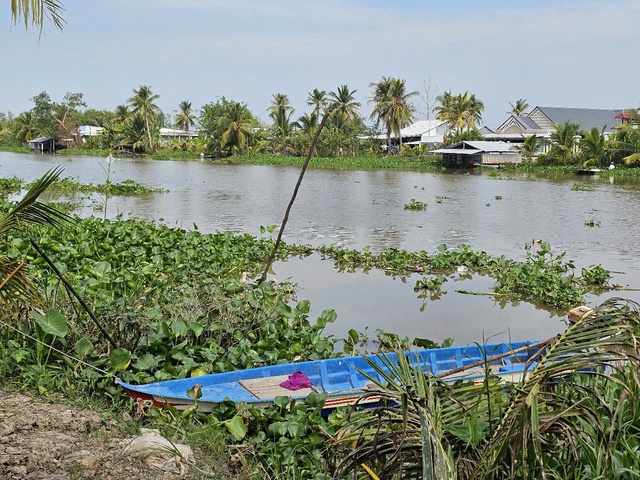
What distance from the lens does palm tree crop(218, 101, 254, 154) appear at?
173ft

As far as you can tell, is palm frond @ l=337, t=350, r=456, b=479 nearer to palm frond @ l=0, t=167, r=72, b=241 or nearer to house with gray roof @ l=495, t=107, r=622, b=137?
palm frond @ l=0, t=167, r=72, b=241

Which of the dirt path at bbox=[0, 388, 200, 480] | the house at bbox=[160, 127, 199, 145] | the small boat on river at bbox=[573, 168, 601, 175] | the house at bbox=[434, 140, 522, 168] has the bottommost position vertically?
the dirt path at bbox=[0, 388, 200, 480]

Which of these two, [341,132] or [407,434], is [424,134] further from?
[407,434]

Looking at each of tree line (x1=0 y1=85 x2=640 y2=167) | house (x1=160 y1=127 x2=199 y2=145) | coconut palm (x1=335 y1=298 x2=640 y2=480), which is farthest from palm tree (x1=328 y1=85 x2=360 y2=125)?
coconut palm (x1=335 y1=298 x2=640 y2=480)

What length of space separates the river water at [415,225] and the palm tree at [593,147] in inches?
Result: 277

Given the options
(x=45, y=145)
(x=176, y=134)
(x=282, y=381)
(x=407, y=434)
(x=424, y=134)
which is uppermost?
(x=176, y=134)

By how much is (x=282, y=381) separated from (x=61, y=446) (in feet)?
4.91

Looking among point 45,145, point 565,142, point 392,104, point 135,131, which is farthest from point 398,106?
point 45,145

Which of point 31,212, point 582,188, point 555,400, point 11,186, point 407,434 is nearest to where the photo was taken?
point 407,434

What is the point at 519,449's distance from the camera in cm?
218

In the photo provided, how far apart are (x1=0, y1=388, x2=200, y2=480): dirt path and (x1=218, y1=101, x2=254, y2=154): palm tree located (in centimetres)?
5018

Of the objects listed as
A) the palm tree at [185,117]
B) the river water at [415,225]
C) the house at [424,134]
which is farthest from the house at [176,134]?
the river water at [415,225]

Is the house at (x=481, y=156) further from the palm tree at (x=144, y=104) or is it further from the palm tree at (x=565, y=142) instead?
the palm tree at (x=144, y=104)

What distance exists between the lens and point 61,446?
3.14m
